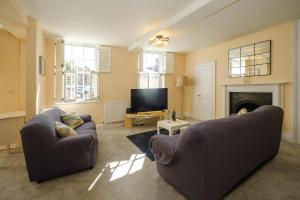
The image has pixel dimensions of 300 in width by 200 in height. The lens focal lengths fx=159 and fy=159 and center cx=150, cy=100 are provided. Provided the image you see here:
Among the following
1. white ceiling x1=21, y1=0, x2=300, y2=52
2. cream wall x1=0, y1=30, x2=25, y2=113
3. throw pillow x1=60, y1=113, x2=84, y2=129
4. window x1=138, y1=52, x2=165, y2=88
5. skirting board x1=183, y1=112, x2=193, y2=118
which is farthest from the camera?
skirting board x1=183, y1=112, x2=193, y2=118

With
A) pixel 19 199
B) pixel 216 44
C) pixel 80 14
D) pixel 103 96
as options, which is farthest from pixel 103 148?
pixel 216 44

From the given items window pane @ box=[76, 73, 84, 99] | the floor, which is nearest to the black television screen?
window pane @ box=[76, 73, 84, 99]

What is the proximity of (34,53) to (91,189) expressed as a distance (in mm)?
2740

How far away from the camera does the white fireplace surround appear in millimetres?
3549

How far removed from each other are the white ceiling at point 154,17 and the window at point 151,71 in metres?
1.32

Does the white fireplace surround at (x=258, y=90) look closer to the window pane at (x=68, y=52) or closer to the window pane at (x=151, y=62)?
the window pane at (x=151, y=62)

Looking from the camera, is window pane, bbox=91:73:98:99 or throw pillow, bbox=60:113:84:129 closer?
throw pillow, bbox=60:113:84:129

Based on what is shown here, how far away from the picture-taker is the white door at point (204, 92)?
5.26 m

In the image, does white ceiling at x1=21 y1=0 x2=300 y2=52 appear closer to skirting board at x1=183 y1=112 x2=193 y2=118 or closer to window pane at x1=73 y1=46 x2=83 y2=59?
window pane at x1=73 y1=46 x2=83 y2=59

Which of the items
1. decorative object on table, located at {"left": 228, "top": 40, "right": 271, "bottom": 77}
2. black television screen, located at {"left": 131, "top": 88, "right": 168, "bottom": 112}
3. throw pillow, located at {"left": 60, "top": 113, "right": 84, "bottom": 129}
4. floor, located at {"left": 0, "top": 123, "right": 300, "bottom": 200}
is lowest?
floor, located at {"left": 0, "top": 123, "right": 300, "bottom": 200}

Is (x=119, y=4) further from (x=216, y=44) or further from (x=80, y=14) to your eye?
(x=216, y=44)

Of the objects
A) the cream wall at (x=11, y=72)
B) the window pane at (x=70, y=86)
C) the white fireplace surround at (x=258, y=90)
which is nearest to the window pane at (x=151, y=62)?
the window pane at (x=70, y=86)

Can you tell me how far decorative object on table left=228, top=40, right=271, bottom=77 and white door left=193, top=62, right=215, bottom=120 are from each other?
703mm

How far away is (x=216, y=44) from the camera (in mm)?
4980
